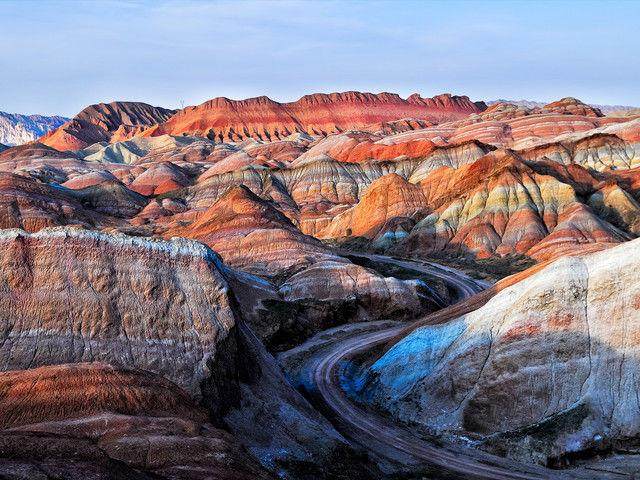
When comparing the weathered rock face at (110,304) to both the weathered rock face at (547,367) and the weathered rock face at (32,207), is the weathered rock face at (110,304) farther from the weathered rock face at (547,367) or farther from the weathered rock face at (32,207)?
the weathered rock face at (32,207)

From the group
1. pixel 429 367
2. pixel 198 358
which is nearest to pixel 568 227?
pixel 429 367

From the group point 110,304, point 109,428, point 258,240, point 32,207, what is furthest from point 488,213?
point 109,428

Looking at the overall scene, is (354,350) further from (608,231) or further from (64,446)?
(608,231)

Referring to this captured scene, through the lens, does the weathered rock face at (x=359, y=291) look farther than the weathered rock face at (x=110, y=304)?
Yes

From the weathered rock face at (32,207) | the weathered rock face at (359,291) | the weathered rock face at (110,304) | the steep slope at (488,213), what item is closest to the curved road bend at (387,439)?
the weathered rock face at (110,304)

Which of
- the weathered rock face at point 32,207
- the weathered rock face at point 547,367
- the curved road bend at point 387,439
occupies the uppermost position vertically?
the weathered rock face at point 32,207

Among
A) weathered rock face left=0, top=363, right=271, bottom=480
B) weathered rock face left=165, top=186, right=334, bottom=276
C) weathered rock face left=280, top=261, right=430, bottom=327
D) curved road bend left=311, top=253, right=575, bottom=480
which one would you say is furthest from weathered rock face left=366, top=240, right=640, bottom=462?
weathered rock face left=165, top=186, right=334, bottom=276
